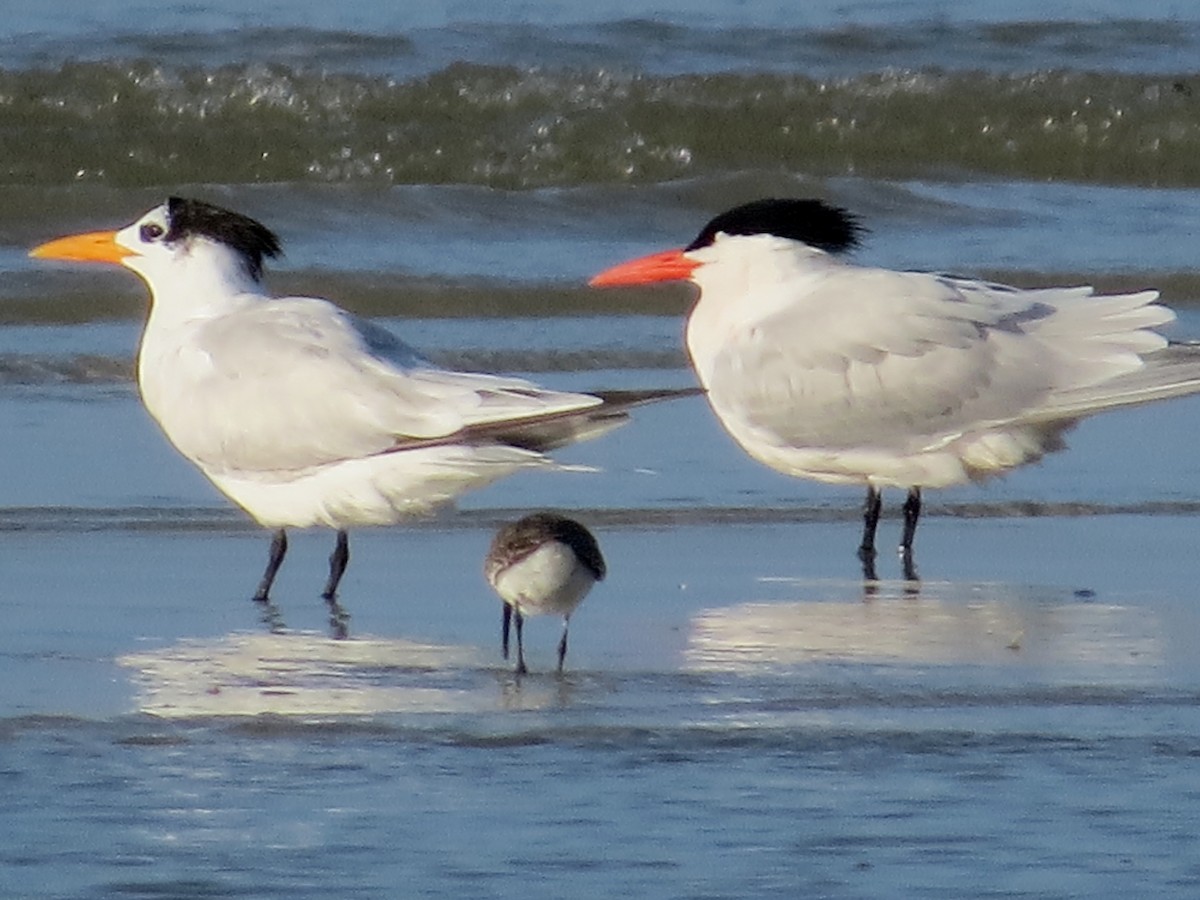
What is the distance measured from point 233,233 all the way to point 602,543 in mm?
1161

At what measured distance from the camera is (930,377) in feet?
22.9

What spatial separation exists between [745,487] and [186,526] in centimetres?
152

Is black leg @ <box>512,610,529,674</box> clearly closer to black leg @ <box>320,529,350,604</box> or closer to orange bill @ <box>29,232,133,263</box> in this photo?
black leg @ <box>320,529,350,604</box>

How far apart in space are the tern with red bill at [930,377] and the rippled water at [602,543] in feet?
0.62

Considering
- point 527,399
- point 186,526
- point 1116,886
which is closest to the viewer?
point 1116,886

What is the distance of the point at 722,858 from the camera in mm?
4020

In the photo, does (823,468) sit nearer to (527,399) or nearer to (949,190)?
(527,399)

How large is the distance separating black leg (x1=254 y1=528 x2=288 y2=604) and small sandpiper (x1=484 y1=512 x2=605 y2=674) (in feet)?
2.90

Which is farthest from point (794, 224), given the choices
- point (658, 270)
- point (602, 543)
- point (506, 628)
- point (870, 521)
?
point (506, 628)

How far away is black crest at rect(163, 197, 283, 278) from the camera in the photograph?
6.65m

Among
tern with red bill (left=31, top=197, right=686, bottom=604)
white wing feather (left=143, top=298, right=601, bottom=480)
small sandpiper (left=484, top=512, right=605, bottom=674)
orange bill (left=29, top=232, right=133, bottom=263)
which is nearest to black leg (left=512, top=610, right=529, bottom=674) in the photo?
small sandpiper (left=484, top=512, right=605, bottom=674)

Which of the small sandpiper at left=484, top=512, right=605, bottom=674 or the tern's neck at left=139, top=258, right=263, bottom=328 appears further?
the tern's neck at left=139, top=258, right=263, bottom=328

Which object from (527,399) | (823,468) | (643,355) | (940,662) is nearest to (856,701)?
(940,662)

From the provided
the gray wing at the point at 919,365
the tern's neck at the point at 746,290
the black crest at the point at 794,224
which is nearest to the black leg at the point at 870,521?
Result: the gray wing at the point at 919,365
